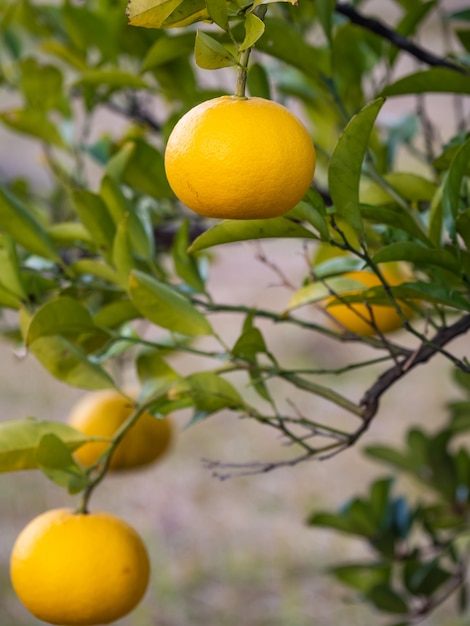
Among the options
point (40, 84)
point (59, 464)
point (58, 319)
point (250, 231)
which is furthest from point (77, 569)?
point (40, 84)

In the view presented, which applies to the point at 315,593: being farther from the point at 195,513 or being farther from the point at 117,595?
the point at 117,595

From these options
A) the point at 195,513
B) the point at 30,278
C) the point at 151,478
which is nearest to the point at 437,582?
A: the point at 30,278

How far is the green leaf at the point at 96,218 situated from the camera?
0.73 meters

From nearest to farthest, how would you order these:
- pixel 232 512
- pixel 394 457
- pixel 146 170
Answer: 1. pixel 146 170
2. pixel 394 457
3. pixel 232 512

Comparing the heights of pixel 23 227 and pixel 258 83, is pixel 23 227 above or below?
below

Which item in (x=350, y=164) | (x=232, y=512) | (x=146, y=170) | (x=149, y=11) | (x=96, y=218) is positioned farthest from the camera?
(x=232, y=512)

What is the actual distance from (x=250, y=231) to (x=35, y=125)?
55cm

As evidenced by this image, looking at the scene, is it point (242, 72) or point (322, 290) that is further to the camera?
point (322, 290)

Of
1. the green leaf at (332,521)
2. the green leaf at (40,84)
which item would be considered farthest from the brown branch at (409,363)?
the green leaf at (40,84)

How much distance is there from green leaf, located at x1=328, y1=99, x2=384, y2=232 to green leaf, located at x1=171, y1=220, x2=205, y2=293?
28 centimetres

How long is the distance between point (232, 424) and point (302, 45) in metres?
2.24

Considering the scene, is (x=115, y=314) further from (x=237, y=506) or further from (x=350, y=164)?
(x=237, y=506)

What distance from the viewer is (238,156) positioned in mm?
405

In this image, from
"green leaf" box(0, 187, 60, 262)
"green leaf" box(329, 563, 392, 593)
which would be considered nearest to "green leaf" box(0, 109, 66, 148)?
"green leaf" box(0, 187, 60, 262)
